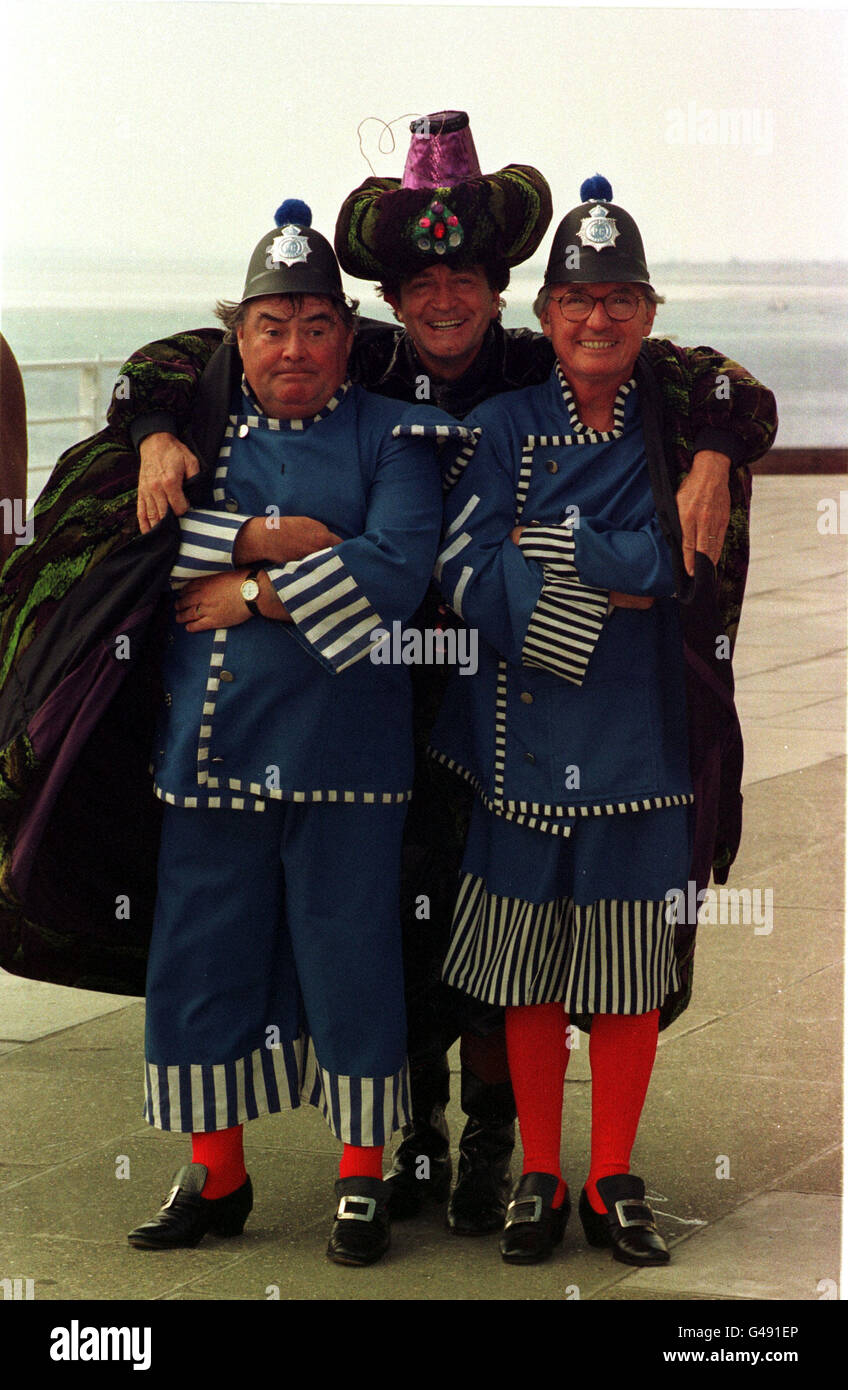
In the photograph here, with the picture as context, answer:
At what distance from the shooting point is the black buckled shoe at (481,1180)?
11.8 feet

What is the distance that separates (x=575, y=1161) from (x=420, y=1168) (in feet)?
1.27

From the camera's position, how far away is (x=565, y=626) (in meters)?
3.34

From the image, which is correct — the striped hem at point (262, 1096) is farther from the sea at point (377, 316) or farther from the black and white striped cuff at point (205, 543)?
the sea at point (377, 316)

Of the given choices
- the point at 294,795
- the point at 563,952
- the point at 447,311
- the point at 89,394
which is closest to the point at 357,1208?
the point at 563,952

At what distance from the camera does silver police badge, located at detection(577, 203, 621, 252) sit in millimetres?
3393

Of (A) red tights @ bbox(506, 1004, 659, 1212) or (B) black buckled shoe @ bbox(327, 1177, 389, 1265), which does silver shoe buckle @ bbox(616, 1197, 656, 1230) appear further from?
(B) black buckled shoe @ bbox(327, 1177, 389, 1265)

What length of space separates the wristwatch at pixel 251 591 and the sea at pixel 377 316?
0.63m

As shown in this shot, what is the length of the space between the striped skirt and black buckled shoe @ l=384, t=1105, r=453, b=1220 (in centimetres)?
48

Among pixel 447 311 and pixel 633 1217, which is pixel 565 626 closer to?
pixel 447 311

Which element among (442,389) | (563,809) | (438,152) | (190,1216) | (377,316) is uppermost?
(438,152)

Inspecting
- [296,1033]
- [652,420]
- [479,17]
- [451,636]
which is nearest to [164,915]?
[296,1033]

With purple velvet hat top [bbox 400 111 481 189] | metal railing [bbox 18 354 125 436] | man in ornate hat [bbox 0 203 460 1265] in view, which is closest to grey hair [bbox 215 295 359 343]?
man in ornate hat [bbox 0 203 460 1265]

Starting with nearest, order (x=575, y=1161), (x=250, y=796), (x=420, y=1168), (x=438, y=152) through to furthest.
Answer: (x=250, y=796), (x=438, y=152), (x=420, y=1168), (x=575, y=1161)

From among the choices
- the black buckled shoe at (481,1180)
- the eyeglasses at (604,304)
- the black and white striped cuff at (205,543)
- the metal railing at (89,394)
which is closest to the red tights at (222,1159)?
the black buckled shoe at (481,1180)
